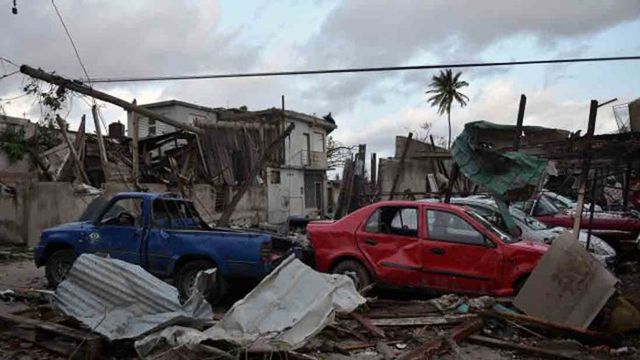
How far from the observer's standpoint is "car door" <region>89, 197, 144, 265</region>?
934cm

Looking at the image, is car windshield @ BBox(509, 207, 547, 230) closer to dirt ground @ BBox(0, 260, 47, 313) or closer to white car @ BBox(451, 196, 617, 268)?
white car @ BBox(451, 196, 617, 268)

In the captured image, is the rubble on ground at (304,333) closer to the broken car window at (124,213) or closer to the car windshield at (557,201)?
the broken car window at (124,213)

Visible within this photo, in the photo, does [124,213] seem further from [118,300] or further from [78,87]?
[78,87]

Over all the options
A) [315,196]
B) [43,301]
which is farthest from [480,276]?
[315,196]

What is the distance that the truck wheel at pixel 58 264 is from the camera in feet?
32.9

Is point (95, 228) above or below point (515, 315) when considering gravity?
above

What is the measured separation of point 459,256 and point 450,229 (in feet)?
1.49

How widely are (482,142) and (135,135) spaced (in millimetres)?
13803

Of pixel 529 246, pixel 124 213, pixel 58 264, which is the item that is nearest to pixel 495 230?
pixel 529 246

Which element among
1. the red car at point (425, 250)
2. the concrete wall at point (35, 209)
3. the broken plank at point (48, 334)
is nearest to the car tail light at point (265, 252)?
the red car at point (425, 250)

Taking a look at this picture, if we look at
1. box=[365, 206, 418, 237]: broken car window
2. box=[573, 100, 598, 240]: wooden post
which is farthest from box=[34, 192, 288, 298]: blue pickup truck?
box=[573, 100, 598, 240]: wooden post

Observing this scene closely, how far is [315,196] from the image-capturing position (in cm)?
3859

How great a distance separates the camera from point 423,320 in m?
7.19

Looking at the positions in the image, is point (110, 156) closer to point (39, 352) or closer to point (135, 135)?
point (135, 135)
